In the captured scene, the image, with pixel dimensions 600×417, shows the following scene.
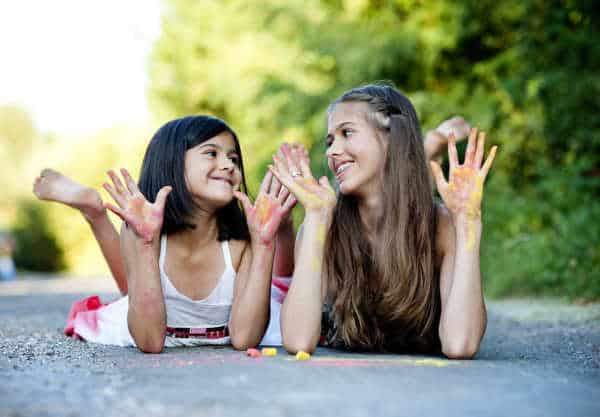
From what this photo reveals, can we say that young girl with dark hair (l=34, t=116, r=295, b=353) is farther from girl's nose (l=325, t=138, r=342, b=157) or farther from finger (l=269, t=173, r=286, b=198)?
girl's nose (l=325, t=138, r=342, b=157)

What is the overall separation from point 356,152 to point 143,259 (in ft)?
3.30

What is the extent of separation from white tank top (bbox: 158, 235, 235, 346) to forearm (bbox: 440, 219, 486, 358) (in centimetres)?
112

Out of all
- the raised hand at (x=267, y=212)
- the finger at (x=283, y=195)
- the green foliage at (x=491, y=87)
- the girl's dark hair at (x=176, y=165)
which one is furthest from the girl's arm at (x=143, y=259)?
the green foliage at (x=491, y=87)

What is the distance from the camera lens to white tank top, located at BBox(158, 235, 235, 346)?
3350mm

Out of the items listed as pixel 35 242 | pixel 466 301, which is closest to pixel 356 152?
pixel 466 301

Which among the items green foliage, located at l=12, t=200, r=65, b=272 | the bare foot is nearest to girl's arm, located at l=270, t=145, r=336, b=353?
the bare foot

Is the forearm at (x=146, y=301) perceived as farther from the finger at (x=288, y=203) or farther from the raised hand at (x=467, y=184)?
the raised hand at (x=467, y=184)

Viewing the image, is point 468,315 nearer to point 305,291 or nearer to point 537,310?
point 305,291

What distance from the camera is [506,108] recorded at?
8.97 metres

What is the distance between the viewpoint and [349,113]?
10.2 feet

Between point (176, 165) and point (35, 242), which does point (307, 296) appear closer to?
point (176, 165)

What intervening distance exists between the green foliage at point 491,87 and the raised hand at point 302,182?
140 inches

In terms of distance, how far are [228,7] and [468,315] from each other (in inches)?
479

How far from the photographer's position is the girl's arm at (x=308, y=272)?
109 inches
